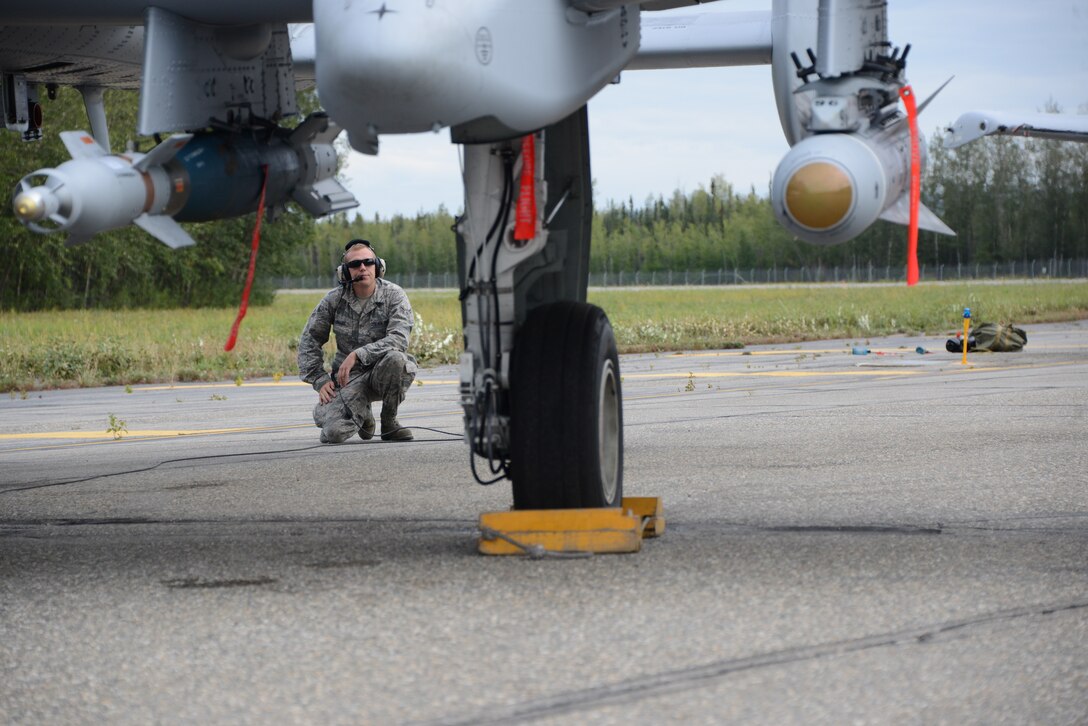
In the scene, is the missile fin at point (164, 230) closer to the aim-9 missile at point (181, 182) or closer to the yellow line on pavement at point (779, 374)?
the aim-9 missile at point (181, 182)

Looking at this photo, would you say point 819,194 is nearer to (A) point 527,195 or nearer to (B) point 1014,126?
(A) point 527,195

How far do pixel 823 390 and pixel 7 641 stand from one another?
11613 mm

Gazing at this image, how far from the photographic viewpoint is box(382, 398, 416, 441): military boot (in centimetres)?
1087

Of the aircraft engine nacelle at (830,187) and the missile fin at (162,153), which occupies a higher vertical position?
the missile fin at (162,153)

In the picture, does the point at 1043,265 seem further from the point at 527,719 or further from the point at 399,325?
the point at 527,719

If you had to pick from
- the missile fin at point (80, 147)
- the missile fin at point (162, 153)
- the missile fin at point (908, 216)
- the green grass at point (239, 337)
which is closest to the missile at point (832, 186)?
the missile fin at point (908, 216)

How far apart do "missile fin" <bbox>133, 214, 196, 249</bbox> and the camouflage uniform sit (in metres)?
4.57

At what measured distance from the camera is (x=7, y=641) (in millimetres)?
4586

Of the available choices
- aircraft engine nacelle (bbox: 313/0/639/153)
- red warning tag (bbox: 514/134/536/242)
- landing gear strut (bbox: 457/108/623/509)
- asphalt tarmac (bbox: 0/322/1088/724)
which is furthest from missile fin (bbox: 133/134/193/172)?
asphalt tarmac (bbox: 0/322/1088/724)

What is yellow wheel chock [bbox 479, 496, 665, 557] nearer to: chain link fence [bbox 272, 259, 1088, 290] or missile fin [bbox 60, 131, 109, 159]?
missile fin [bbox 60, 131, 109, 159]

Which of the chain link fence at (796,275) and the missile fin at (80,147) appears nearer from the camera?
the missile fin at (80,147)

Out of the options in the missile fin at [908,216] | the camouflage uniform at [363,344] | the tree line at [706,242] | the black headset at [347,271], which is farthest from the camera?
the tree line at [706,242]

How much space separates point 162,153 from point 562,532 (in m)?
2.19

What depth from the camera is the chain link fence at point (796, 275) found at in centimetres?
8894
